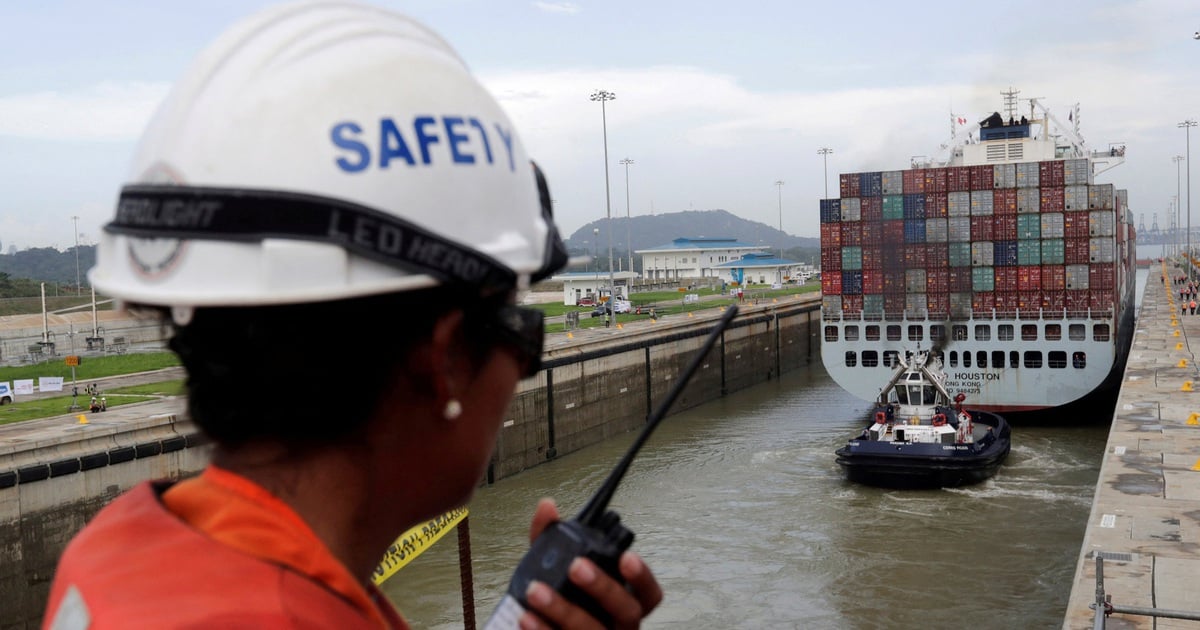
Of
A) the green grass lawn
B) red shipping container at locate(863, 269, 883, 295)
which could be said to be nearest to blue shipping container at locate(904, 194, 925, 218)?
red shipping container at locate(863, 269, 883, 295)

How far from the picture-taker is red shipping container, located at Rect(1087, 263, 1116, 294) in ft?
117

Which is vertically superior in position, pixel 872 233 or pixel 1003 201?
pixel 1003 201

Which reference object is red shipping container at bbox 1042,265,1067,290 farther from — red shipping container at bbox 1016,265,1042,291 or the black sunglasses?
the black sunglasses

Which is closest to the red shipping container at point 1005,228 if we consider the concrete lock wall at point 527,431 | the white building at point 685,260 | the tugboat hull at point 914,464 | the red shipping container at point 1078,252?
the red shipping container at point 1078,252

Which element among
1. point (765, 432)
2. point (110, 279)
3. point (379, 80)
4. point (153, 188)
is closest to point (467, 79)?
point (379, 80)

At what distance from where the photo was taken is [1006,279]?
36781 millimetres

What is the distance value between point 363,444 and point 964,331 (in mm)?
37413

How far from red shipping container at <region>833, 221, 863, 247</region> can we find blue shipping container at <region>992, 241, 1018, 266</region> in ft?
15.4

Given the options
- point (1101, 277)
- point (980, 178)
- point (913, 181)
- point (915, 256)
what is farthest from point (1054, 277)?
point (913, 181)

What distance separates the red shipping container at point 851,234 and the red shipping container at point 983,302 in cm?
460

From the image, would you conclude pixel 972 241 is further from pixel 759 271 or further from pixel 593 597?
pixel 759 271

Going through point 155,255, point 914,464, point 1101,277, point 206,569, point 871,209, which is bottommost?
point 914,464

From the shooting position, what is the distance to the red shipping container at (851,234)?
128 ft

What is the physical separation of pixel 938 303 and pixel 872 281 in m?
2.47
